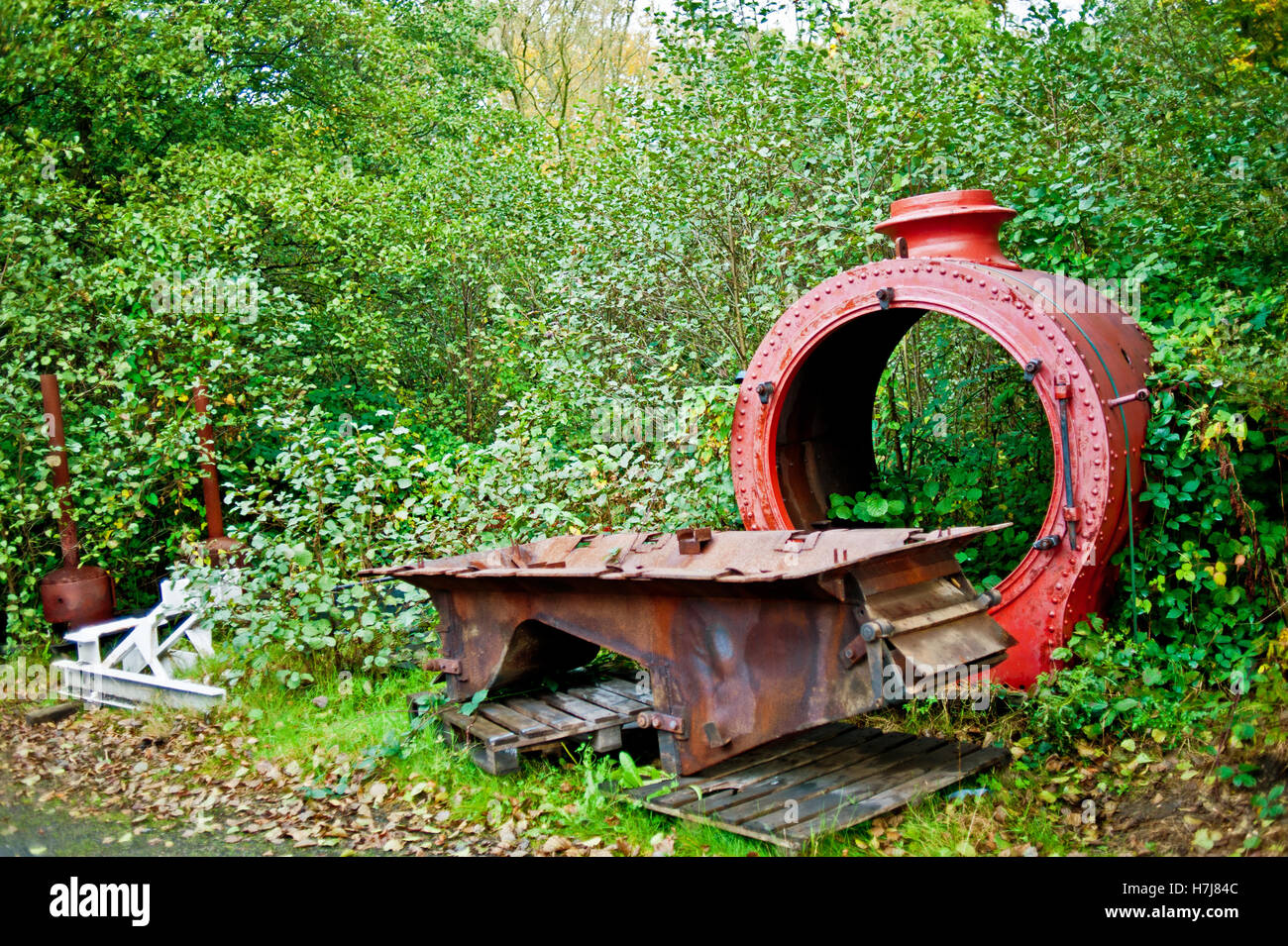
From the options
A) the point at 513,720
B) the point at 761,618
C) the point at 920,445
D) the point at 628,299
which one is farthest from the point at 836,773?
the point at 628,299

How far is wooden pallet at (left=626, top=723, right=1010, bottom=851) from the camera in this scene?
3977 mm

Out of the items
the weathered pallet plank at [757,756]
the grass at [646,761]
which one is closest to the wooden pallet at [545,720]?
the grass at [646,761]

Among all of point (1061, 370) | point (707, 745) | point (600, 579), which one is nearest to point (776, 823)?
point (707, 745)

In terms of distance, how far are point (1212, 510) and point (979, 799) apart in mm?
1936

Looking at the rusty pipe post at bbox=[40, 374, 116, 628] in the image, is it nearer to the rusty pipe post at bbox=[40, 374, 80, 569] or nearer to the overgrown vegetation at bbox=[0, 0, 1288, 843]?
the rusty pipe post at bbox=[40, 374, 80, 569]

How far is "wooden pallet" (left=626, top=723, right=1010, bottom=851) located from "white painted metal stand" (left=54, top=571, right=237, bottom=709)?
384cm

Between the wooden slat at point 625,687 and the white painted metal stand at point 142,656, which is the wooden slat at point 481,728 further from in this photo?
the white painted metal stand at point 142,656

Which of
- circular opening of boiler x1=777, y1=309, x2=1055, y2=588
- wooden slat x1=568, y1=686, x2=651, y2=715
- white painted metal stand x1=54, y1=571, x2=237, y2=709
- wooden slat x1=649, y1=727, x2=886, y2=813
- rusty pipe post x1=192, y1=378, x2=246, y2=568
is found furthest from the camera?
rusty pipe post x1=192, y1=378, x2=246, y2=568

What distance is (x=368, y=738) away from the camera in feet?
18.4

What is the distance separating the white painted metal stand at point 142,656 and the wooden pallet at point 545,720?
2.41 meters

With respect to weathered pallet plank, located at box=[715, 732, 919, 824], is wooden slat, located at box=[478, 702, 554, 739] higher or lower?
higher

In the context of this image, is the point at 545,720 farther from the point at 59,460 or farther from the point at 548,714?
the point at 59,460

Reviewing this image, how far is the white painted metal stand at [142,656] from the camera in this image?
6.71 meters

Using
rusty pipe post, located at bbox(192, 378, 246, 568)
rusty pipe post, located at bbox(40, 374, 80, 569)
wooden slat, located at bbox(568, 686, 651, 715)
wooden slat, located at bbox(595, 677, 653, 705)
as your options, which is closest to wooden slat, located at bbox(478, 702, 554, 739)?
wooden slat, located at bbox(568, 686, 651, 715)
